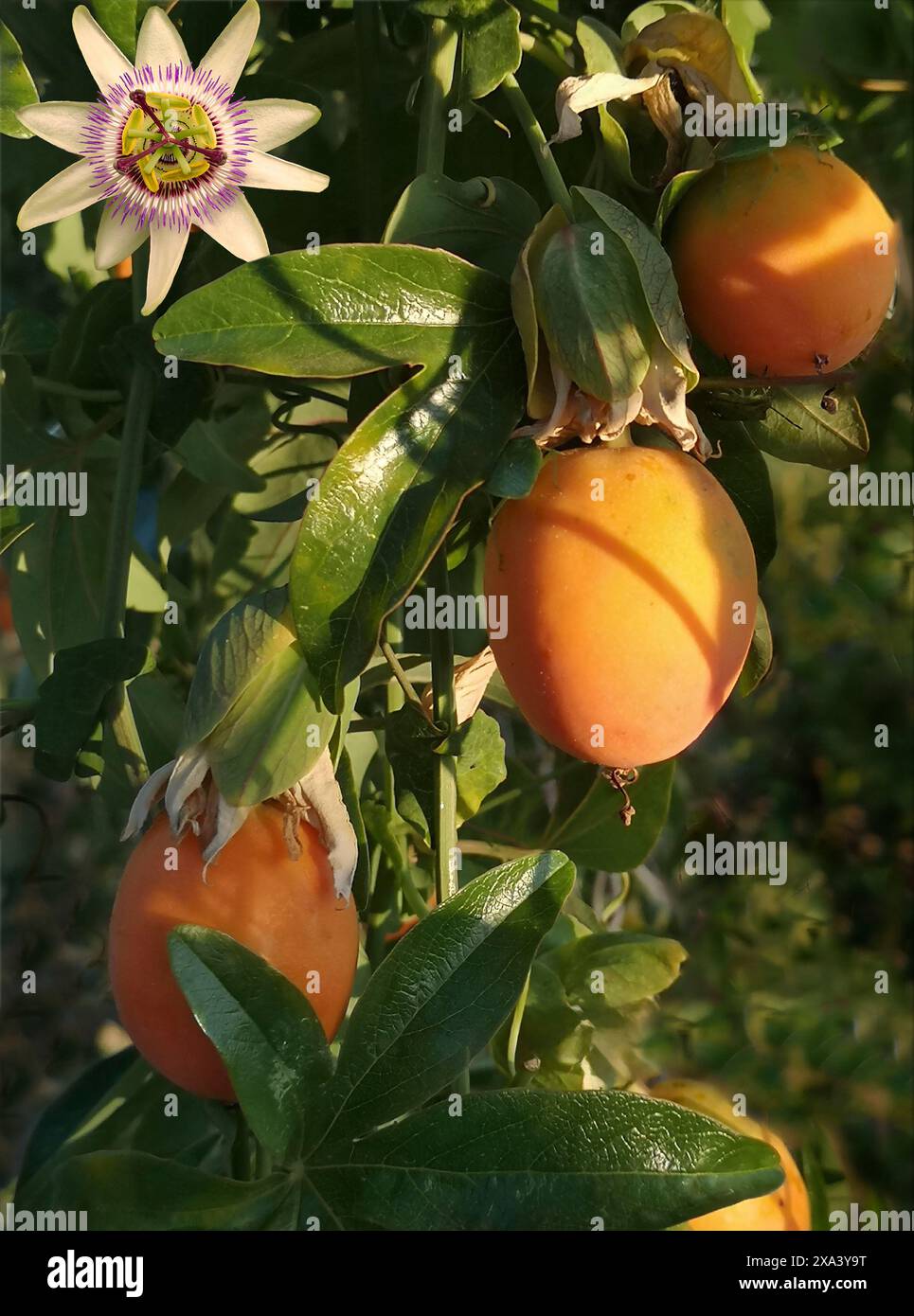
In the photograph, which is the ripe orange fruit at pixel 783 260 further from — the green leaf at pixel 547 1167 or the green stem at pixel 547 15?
the green leaf at pixel 547 1167

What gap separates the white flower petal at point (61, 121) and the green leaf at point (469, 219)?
0.16 metres

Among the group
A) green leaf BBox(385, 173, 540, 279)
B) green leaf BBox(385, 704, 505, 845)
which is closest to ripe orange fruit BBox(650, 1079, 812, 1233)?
green leaf BBox(385, 704, 505, 845)

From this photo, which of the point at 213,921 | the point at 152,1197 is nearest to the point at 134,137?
the point at 213,921

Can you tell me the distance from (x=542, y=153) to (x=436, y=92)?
0.06 meters

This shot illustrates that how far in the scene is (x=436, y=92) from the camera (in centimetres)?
58

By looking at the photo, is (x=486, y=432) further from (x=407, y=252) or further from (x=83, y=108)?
(x=83, y=108)

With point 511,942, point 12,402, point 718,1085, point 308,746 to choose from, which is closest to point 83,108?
point 12,402

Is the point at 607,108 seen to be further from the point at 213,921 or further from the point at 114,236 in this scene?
the point at 213,921

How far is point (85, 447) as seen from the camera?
0.76m

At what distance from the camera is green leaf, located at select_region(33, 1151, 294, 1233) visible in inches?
21.8

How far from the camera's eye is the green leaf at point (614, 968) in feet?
2.50

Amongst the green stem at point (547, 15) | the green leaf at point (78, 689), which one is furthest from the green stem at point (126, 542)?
the green stem at point (547, 15)

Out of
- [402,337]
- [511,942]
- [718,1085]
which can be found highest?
[402,337]

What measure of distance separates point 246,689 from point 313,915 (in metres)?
0.10
